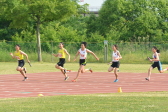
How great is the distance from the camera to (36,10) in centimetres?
3844

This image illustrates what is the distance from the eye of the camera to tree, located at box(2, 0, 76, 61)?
38094 mm

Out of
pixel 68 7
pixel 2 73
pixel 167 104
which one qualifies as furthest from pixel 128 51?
pixel 167 104

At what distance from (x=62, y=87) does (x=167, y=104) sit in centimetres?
837

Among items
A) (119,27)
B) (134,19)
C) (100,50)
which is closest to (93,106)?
(100,50)

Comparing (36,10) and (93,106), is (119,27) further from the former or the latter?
(93,106)

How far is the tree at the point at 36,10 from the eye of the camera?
38094 millimetres

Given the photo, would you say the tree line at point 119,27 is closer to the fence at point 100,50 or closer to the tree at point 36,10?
the fence at point 100,50

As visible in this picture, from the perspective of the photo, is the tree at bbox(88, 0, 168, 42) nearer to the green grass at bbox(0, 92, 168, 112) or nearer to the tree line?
the tree line

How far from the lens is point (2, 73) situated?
88.4 feet

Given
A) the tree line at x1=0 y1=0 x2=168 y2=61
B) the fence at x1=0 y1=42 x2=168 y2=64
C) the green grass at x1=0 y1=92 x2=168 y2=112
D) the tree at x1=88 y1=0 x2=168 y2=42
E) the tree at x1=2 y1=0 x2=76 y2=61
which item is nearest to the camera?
the green grass at x1=0 y1=92 x2=168 y2=112

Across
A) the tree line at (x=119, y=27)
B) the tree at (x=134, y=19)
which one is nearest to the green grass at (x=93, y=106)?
the tree line at (x=119, y=27)

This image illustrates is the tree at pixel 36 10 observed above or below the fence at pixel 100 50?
above

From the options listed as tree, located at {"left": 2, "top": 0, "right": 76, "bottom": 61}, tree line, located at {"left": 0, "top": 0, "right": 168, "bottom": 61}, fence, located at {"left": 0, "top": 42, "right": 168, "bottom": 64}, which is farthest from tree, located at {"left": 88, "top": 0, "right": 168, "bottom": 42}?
tree, located at {"left": 2, "top": 0, "right": 76, "bottom": 61}

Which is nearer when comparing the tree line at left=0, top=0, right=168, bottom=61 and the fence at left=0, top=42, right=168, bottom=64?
the fence at left=0, top=42, right=168, bottom=64
